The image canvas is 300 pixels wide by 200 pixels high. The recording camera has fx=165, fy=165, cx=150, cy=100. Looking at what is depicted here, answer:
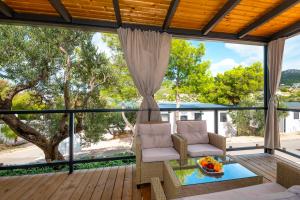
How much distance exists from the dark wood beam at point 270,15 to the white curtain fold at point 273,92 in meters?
0.80

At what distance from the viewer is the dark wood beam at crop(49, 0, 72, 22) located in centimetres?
Answer: 236

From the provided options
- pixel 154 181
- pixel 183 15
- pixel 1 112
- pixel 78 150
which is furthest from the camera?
pixel 78 150

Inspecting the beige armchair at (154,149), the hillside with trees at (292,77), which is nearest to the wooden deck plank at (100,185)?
the beige armchair at (154,149)

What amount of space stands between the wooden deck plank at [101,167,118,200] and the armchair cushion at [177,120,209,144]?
4.39 ft

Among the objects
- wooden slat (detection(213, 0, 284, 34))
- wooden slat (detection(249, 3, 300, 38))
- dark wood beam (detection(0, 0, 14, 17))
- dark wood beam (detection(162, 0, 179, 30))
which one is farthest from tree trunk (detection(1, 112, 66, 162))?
wooden slat (detection(249, 3, 300, 38))

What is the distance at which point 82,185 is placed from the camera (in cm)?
245

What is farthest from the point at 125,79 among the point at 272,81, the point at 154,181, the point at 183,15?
the point at 154,181

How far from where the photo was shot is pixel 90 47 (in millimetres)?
4820

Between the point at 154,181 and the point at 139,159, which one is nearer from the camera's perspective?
the point at 154,181

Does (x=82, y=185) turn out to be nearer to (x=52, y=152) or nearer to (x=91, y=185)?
(x=91, y=185)

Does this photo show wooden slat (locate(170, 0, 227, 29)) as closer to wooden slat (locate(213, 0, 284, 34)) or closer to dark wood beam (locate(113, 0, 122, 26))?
wooden slat (locate(213, 0, 284, 34))

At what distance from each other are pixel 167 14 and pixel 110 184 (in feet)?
9.39

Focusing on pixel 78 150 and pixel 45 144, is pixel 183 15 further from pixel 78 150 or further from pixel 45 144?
pixel 45 144

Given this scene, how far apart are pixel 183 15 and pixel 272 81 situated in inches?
97.5
